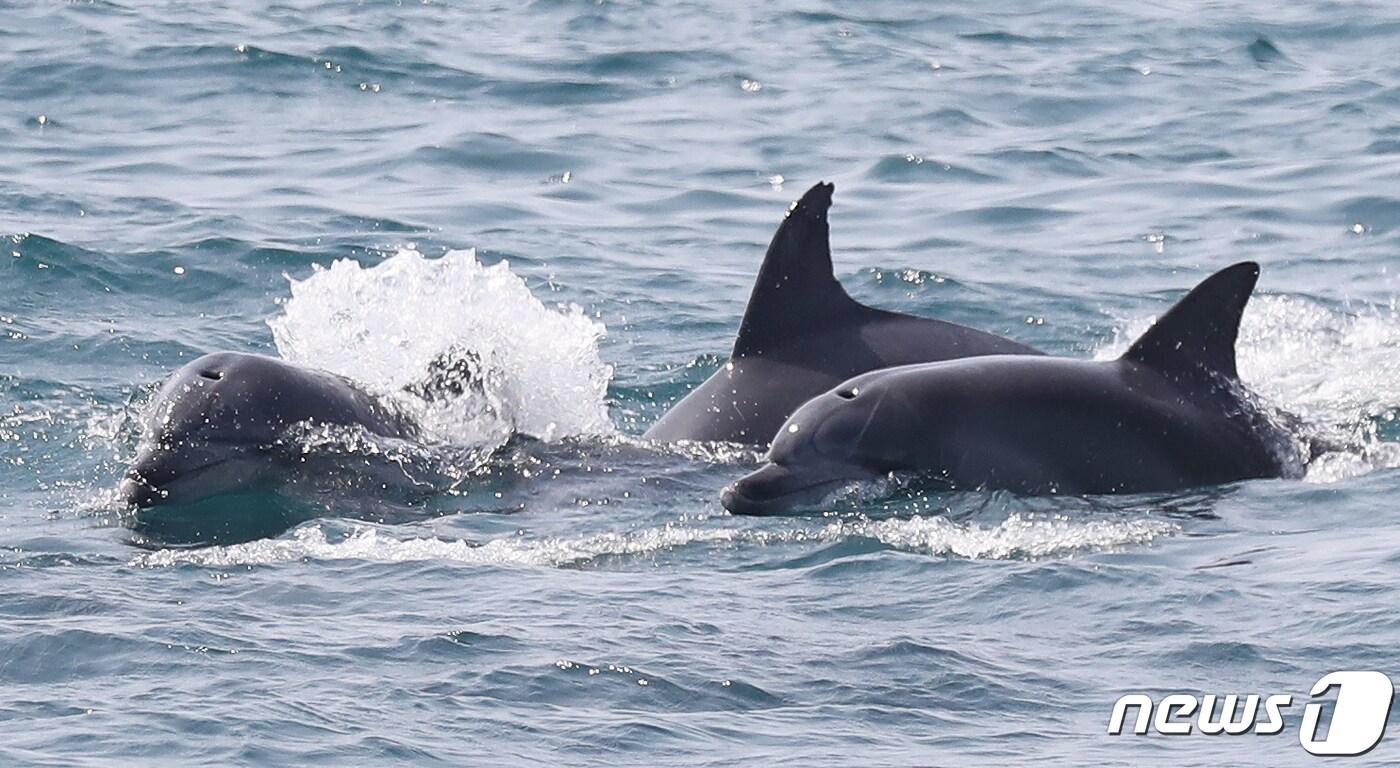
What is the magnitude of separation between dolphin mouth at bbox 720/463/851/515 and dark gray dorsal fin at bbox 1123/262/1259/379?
179 cm

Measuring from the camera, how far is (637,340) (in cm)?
1725

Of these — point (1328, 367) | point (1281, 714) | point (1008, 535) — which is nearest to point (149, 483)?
point (1008, 535)

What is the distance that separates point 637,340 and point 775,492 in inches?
228

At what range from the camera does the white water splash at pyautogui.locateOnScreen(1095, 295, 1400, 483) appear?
12.9 metres

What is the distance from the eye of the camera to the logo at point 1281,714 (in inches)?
316

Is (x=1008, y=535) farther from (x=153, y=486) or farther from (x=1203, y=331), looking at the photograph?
A: (x=153, y=486)

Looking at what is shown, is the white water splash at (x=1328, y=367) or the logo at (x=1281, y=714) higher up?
the logo at (x=1281, y=714)

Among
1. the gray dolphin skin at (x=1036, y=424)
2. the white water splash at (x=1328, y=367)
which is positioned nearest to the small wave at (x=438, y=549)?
the gray dolphin skin at (x=1036, y=424)

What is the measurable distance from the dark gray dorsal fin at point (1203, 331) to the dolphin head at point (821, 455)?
1.41 m

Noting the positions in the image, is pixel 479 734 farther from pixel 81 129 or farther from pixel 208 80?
pixel 208 80

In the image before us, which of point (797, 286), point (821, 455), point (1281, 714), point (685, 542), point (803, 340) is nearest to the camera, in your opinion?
point (1281, 714)

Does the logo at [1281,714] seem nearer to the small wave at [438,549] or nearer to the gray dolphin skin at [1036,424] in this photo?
the small wave at [438,549]

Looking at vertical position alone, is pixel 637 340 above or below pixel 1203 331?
below

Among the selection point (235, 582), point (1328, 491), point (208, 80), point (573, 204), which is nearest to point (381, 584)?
point (235, 582)
